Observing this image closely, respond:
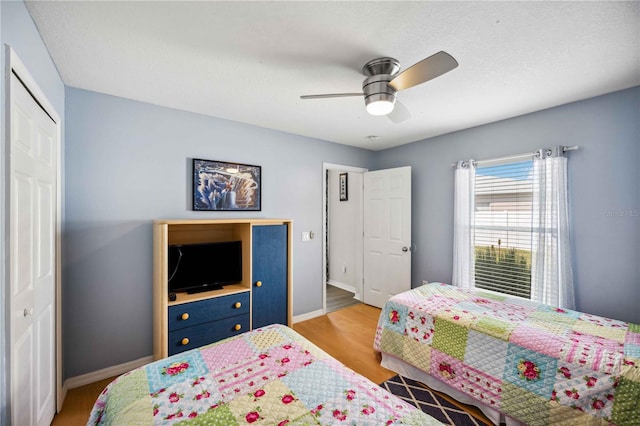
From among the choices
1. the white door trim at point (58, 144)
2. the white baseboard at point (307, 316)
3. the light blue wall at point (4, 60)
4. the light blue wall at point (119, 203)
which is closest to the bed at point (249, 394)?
the light blue wall at point (4, 60)

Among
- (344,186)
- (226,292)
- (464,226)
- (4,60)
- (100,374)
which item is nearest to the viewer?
(4,60)

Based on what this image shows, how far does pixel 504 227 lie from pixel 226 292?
3.01 metres

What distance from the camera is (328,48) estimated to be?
168cm

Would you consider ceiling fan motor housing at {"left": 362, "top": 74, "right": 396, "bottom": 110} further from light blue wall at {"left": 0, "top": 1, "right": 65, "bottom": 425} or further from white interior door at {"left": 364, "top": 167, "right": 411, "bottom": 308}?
white interior door at {"left": 364, "top": 167, "right": 411, "bottom": 308}

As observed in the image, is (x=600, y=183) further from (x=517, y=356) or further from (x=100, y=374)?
(x=100, y=374)

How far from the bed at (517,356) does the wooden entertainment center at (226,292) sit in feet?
3.75

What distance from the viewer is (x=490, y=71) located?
195cm

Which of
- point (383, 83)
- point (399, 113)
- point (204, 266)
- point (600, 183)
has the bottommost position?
point (204, 266)

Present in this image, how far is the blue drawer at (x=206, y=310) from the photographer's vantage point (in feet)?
7.54

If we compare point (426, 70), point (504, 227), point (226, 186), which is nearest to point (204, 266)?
point (226, 186)

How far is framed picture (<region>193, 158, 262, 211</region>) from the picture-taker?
9.19 ft

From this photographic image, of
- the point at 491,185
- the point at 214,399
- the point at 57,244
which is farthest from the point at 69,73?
the point at 491,185

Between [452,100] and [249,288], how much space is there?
257cm

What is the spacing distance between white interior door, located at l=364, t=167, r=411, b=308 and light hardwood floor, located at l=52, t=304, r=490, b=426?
16.7 inches
